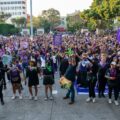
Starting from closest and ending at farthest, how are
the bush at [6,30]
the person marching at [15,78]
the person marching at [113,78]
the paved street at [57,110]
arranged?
the paved street at [57,110] → the person marching at [113,78] → the person marching at [15,78] → the bush at [6,30]

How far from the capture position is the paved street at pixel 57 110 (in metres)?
12.0

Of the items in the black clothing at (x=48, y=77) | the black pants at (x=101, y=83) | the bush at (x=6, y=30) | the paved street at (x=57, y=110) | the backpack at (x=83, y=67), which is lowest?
the bush at (x=6, y=30)

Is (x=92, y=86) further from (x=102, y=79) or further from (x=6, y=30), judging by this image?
(x=6, y=30)

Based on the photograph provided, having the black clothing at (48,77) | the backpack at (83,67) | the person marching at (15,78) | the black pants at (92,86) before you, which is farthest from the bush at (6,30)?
the black pants at (92,86)

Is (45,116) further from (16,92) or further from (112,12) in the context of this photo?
(112,12)

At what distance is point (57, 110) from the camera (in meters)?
12.9

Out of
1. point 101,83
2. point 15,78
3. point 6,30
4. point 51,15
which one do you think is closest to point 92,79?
point 101,83

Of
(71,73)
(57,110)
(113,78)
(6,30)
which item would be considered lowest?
(6,30)

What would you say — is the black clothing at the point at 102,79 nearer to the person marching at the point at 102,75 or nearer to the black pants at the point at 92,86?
the person marching at the point at 102,75

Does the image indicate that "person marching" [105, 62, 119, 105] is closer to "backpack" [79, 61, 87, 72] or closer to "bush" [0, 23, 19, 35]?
"backpack" [79, 61, 87, 72]

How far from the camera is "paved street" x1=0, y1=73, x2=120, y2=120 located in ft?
39.3

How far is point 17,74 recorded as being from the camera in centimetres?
1462

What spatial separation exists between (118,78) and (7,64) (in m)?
5.23

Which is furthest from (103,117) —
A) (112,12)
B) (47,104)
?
(112,12)
